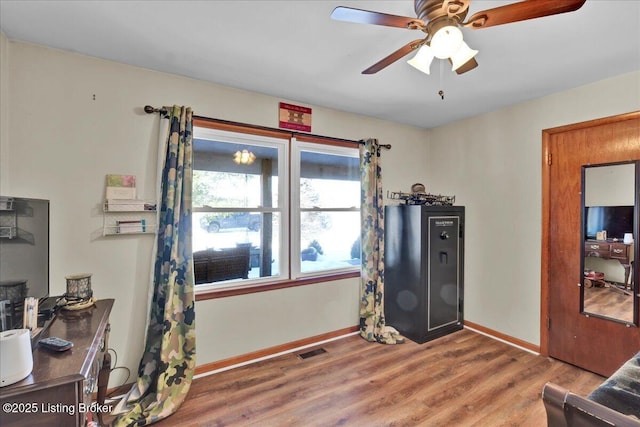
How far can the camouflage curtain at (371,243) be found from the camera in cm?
323

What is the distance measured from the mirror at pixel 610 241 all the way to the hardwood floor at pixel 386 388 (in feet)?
2.10

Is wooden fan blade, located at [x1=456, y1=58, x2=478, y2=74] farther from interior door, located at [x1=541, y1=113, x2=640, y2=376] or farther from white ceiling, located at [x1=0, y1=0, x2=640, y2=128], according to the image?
interior door, located at [x1=541, y1=113, x2=640, y2=376]

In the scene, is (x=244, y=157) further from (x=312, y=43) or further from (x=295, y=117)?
(x=312, y=43)

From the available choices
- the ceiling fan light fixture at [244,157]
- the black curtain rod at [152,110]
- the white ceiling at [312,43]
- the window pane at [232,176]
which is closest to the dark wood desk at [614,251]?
the white ceiling at [312,43]

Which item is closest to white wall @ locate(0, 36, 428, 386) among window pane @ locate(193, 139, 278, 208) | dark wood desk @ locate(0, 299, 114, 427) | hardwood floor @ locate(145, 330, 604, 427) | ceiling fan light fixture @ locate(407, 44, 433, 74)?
window pane @ locate(193, 139, 278, 208)

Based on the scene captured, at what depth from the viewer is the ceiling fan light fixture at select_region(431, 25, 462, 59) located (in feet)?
4.25

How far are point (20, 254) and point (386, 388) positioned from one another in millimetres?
2410

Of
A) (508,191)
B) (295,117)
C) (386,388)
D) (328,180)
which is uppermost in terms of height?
(295,117)

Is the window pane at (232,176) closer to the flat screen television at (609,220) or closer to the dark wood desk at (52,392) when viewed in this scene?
the dark wood desk at (52,392)

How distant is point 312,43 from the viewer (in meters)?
1.90

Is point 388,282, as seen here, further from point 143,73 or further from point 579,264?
point 143,73

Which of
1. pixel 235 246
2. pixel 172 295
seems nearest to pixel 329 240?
pixel 235 246

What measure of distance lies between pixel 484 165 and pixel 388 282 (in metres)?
1.71

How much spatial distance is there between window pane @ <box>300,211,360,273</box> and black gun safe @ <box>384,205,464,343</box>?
417 millimetres
